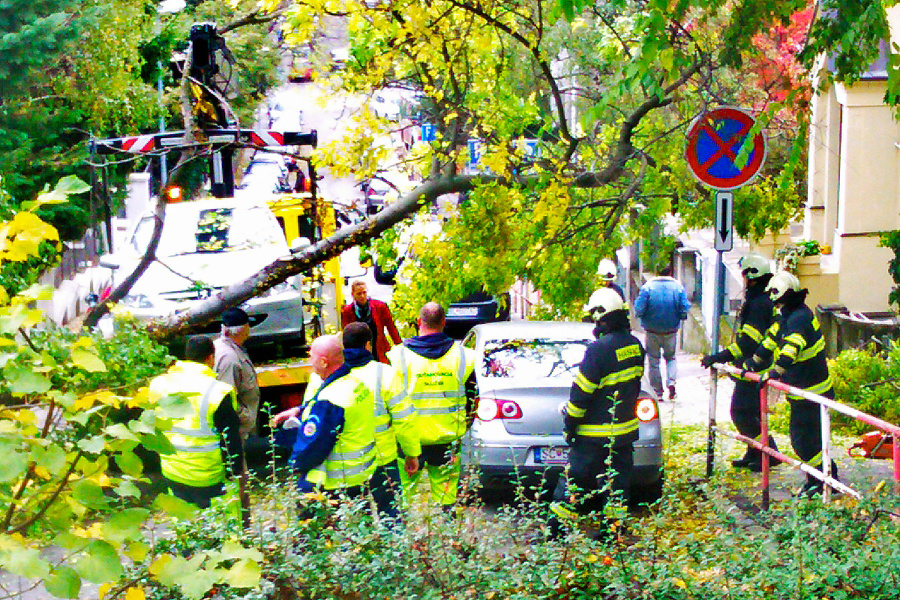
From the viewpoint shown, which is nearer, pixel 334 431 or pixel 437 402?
pixel 334 431

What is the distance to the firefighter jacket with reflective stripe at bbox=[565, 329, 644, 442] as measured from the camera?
7.29m

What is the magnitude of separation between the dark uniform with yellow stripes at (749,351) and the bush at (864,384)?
77.8 inches

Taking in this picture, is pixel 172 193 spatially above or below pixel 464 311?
above

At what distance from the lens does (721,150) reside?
8.43m

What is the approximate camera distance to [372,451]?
663 centimetres

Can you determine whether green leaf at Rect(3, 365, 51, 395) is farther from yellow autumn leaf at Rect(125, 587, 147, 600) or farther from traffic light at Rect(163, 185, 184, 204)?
traffic light at Rect(163, 185, 184, 204)

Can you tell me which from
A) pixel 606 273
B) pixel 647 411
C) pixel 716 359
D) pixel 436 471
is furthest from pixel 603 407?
pixel 606 273

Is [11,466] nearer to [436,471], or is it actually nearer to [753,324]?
[436,471]

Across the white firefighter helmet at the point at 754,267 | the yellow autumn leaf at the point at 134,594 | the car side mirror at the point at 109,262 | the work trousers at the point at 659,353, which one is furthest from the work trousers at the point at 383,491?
the work trousers at the point at 659,353

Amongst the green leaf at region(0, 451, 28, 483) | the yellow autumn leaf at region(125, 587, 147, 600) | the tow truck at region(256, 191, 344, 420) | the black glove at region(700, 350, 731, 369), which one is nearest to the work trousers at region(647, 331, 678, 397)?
the tow truck at region(256, 191, 344, 420)

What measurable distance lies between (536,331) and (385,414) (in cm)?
332

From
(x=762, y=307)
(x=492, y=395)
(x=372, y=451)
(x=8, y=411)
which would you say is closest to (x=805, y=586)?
(x=372, y=451)

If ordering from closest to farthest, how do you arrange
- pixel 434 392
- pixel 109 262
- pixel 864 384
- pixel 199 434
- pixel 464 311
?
pixel 199 434
pixel 434 392
pixel 864 384
pixel 109 262
pixel 464 311

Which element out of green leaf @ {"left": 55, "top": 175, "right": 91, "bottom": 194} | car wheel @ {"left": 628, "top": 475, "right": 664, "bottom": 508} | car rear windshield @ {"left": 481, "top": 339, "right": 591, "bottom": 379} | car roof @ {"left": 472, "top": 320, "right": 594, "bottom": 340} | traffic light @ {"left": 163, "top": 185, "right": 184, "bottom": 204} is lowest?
car wheel @ {"left": 628, "top": 475, "right": 664, "bottom": 508}
